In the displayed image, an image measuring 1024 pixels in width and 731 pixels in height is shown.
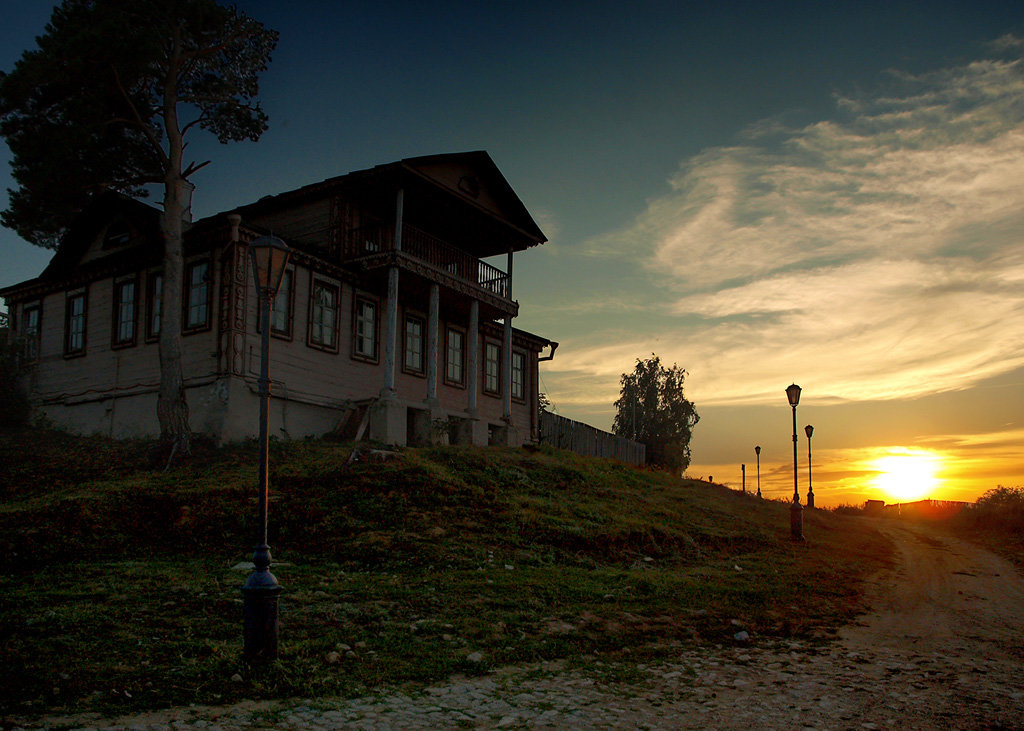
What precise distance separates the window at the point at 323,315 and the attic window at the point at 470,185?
236 inches

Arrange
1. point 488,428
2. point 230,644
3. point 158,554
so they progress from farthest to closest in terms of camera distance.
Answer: point 488,428 → point 158,554 → point 230,644

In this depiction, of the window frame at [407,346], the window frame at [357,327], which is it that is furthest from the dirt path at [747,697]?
the window frame at [407,346]

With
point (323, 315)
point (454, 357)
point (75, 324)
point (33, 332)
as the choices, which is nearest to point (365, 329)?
point (323, 315)

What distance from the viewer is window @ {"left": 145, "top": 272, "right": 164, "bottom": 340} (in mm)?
21891

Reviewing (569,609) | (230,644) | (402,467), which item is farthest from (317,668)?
(402,467)

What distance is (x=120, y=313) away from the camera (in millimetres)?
23031

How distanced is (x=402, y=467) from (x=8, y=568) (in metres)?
7.38

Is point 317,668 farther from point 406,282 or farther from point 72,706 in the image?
point 406,282

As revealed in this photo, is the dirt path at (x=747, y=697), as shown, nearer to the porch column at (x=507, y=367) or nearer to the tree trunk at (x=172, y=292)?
the tree trunk at (x=172, y=292)

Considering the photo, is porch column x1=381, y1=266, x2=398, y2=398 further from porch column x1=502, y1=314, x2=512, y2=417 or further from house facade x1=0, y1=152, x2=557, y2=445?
porch column x1=502, y1=314, x2=512, y2=417

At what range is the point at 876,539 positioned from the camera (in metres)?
22.8

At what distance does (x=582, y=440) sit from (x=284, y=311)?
56.6ft

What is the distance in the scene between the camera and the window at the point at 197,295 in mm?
20578

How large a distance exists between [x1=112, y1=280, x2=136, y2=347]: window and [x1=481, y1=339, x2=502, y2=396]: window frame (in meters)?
11.8
